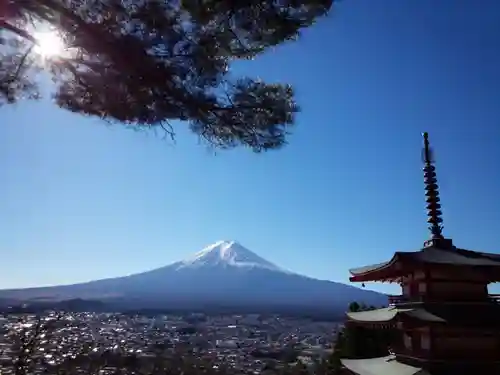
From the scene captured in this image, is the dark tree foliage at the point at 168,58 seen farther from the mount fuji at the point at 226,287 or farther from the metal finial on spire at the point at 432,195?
the mount fuji at the point at 226,287

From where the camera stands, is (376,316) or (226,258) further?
(226,258)

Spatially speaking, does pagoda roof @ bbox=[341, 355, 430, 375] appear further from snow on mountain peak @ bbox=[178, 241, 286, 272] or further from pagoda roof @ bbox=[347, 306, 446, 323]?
snow on mountain peak @ bbox=[178, 241, 286, 272]

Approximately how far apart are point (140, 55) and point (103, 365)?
5.60m

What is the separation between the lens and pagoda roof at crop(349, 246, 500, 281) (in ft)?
20.4

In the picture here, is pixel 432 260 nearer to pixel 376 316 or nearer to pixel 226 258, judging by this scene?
pixel 376 316

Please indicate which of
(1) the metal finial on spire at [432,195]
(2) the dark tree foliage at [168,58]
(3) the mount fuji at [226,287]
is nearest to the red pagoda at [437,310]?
(1) the metal finial on spire at [432,195]

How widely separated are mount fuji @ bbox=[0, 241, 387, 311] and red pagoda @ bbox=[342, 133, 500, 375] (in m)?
75.5

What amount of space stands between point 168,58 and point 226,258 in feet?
404

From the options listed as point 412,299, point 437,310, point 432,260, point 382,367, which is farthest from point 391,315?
point 382,367

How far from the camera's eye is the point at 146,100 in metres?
4.56

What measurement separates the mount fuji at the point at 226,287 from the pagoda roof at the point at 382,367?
245 ft

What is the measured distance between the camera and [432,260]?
6242 millimetres

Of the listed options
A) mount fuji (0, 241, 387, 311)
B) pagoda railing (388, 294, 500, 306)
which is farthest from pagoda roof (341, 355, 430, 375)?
mount fuji (0, 241, 387, 311)

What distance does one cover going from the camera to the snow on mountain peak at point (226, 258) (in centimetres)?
12200
